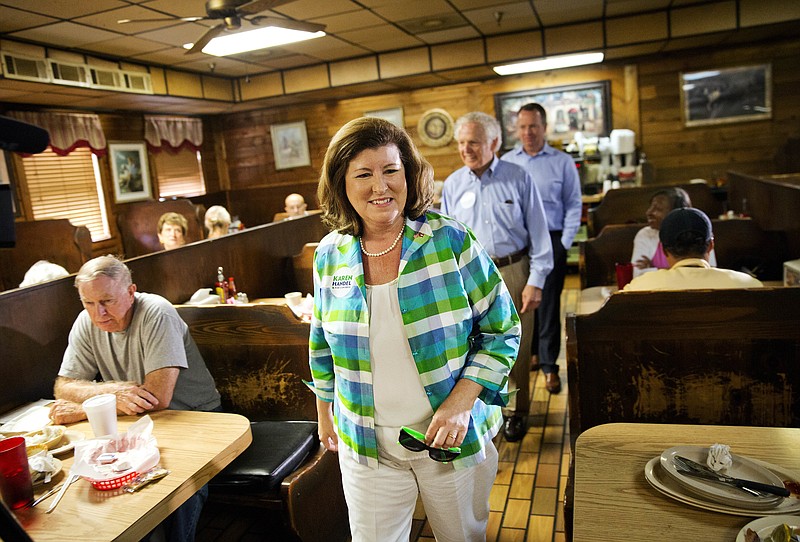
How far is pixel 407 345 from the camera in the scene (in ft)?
4.92

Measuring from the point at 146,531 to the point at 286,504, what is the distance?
31.5 inches

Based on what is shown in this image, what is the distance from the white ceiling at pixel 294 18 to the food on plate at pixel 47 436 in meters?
3.03

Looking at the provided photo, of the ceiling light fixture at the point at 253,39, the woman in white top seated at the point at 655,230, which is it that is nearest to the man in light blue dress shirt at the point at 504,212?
the woman in white top seated at the point at 655,230

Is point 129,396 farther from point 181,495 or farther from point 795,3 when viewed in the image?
point 795,3

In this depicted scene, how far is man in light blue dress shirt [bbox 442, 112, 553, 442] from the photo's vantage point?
125 inches

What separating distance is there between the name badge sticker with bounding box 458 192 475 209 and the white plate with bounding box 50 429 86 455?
7.07 ft

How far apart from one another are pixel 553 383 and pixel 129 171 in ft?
21.8

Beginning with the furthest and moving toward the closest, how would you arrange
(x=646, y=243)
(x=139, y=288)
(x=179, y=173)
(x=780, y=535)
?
(x=179, y=173) → (x=646, y=243) → (x=139, y=288) → (x=780, y=535)

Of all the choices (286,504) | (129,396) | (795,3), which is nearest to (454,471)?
(286,504)

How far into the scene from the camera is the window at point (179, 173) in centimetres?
891

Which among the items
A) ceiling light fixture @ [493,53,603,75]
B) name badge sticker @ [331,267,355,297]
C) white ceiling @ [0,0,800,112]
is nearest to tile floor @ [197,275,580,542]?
name badge sticker @ [331,267,355,297]

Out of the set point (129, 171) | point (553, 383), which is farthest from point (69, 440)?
point (129, 171)

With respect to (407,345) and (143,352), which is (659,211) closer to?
(407,345)

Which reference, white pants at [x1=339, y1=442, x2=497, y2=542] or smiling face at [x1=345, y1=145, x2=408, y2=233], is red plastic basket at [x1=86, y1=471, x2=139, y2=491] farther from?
smiling face at [x1=345, y1=145, x2=408, y2=233]
